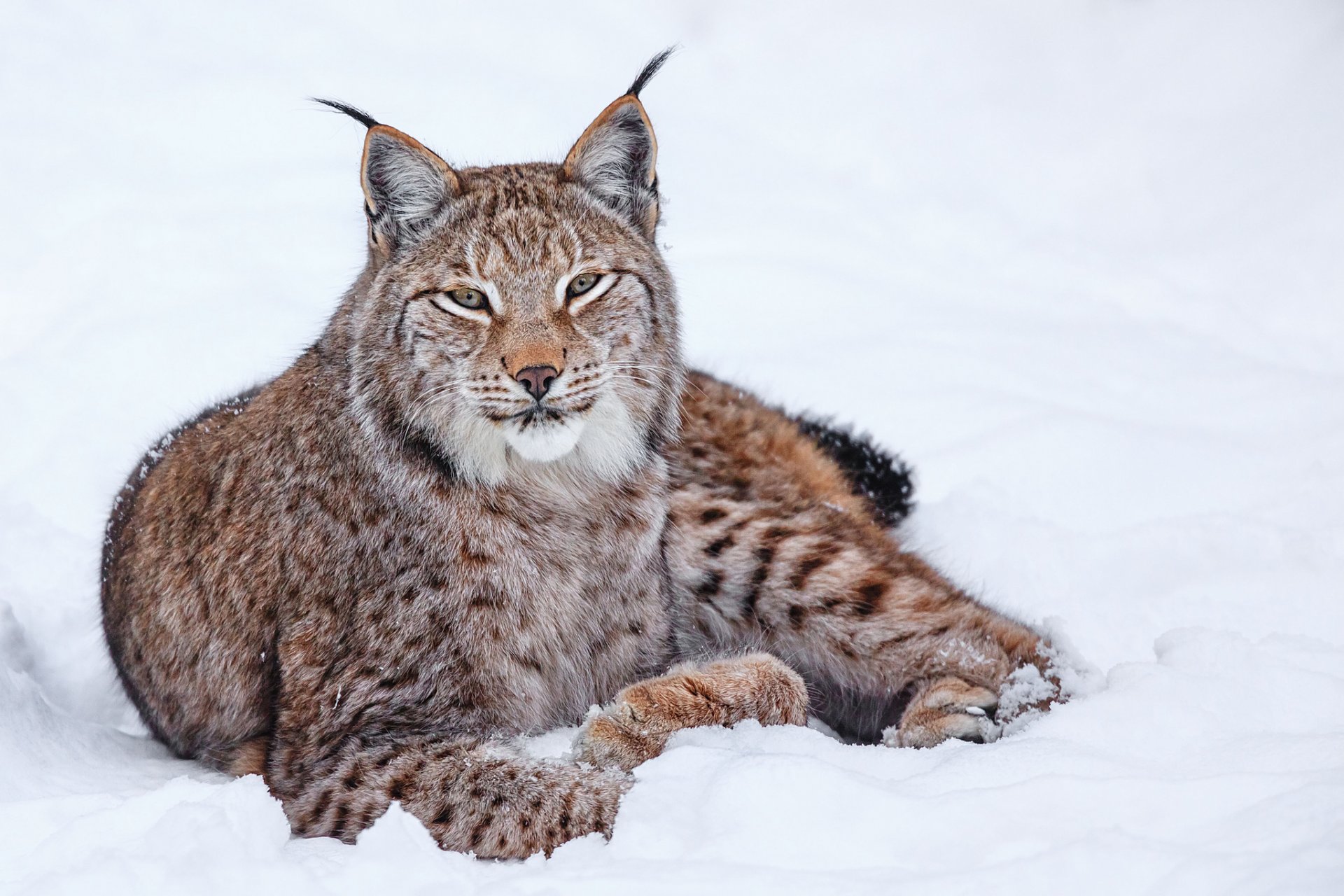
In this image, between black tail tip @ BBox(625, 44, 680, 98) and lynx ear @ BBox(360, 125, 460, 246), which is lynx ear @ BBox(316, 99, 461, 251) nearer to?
lynx ear @ BBox(360, 125, 460, 246)

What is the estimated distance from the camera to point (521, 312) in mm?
3441

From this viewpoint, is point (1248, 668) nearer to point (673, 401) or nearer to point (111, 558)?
point (673, 401)

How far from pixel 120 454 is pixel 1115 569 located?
4.39m

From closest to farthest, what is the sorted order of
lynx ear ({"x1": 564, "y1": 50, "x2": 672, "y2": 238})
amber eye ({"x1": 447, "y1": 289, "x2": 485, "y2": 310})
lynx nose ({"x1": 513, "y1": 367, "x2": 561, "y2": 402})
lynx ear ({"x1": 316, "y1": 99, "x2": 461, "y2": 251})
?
lynx nose ({"x1": 513, "y1": 367, "x2": 561, "y2": 402}) → amber eye ({"x1": 447, "y1": 289, "x2": 485, "y2": 310}) → lynx ear ({"x1": 316, "y1": 99, "x2": 461, "y2": 251}) → lynx ear ({"x1": 564, "y1": 50, "x2": 672, "y2": 238})

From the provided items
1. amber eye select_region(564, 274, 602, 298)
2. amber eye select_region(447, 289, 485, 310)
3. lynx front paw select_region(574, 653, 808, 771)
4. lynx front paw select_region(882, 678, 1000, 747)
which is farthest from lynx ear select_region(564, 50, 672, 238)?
lynx front paw select_region(882, 678, 1000, 747)

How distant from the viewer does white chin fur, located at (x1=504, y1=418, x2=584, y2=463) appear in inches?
133

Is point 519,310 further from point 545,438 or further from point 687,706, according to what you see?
point 687,706

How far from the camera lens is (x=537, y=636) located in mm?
3576

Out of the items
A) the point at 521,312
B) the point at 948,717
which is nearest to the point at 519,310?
the point at 521,312

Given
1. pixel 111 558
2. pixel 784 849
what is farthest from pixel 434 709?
pixel 111 558

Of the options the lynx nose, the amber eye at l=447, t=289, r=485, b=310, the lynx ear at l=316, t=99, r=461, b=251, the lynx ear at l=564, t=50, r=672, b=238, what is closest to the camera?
the lynx nose

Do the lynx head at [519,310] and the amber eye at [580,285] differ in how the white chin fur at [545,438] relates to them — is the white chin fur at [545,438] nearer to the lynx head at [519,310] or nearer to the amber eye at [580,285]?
the lynx head at [519,310]

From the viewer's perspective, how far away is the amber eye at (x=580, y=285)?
355 cm

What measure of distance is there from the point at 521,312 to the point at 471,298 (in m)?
0.15
